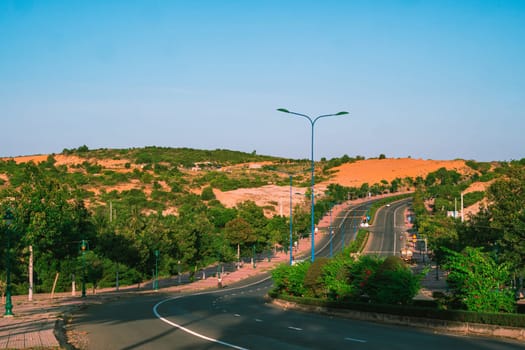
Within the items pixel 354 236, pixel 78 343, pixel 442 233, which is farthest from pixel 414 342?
pixel 354 236

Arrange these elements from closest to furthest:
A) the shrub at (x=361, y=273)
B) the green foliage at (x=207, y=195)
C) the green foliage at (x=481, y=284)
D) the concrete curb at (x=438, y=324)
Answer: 1. the concrete curb at (x=438, y=324)
2. the green foliage at (x=481, y=284)
3. the shrub at (x=361, y=273)
4. the green foliage at (x=207, y=195)

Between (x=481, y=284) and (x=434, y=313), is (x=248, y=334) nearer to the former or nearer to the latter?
(x=434, y=313)

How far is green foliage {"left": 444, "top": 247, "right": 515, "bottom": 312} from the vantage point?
2289cm

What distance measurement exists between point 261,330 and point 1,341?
871 centimetres

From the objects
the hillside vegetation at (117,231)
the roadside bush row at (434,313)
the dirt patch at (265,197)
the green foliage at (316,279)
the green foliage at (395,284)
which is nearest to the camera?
the roadside bush row at (434,313)

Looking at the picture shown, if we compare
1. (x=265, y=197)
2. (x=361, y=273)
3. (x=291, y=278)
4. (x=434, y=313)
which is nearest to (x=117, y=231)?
(x=291, y=278)

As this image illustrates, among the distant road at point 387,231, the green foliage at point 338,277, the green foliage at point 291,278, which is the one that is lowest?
the distant road at point 387,231

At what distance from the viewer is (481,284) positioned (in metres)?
23.3

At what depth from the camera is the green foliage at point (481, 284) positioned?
75.1 feet

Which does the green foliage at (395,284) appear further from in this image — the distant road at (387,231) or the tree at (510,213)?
the distant road at (387,231)

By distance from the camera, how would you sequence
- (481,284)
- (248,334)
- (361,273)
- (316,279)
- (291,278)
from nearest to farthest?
(248,334) < (481,284) < (361,273) < (316,279) < (291,278)

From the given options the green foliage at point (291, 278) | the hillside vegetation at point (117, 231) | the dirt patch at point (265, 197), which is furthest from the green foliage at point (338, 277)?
the dirt patch at point (265, 197)

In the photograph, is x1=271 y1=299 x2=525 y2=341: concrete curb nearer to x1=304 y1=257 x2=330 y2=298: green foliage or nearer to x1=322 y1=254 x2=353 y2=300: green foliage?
x1=322 y1=254 x2=353 y2=300: green foliage

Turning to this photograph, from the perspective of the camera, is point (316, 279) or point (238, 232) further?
point (238, 232)
